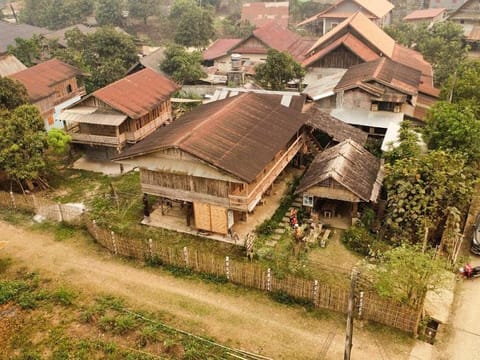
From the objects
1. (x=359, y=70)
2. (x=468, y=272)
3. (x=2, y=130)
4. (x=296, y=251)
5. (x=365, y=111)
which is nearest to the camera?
(x=468, y=272)

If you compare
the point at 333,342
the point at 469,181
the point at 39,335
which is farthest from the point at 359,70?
the point at 39,335

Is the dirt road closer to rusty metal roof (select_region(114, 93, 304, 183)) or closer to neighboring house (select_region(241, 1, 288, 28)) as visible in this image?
rusty metal roof (select_region(114, 93, 304, 183))

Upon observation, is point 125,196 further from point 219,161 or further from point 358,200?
point 358,200

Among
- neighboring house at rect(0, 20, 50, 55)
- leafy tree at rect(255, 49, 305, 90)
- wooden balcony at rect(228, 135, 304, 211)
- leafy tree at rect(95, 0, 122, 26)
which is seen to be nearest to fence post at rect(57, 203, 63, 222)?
wooden balcony at rect(228, 135, 304, 211)

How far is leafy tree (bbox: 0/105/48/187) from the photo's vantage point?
29.1 meters

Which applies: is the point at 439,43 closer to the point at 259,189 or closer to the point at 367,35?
the point at 367,35

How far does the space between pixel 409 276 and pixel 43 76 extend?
3820 centimetres

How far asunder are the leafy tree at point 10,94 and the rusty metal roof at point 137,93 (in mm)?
6458

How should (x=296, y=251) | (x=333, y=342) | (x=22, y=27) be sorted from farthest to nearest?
(x=22, y=27), (x=296, y=251), (x=333, y=342)

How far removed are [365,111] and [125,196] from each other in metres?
20.2

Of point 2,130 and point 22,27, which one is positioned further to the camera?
point 22,27

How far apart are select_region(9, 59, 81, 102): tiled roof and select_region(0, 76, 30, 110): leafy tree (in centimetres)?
359

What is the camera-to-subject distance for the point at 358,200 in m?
25.4

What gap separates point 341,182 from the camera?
25266 mm
